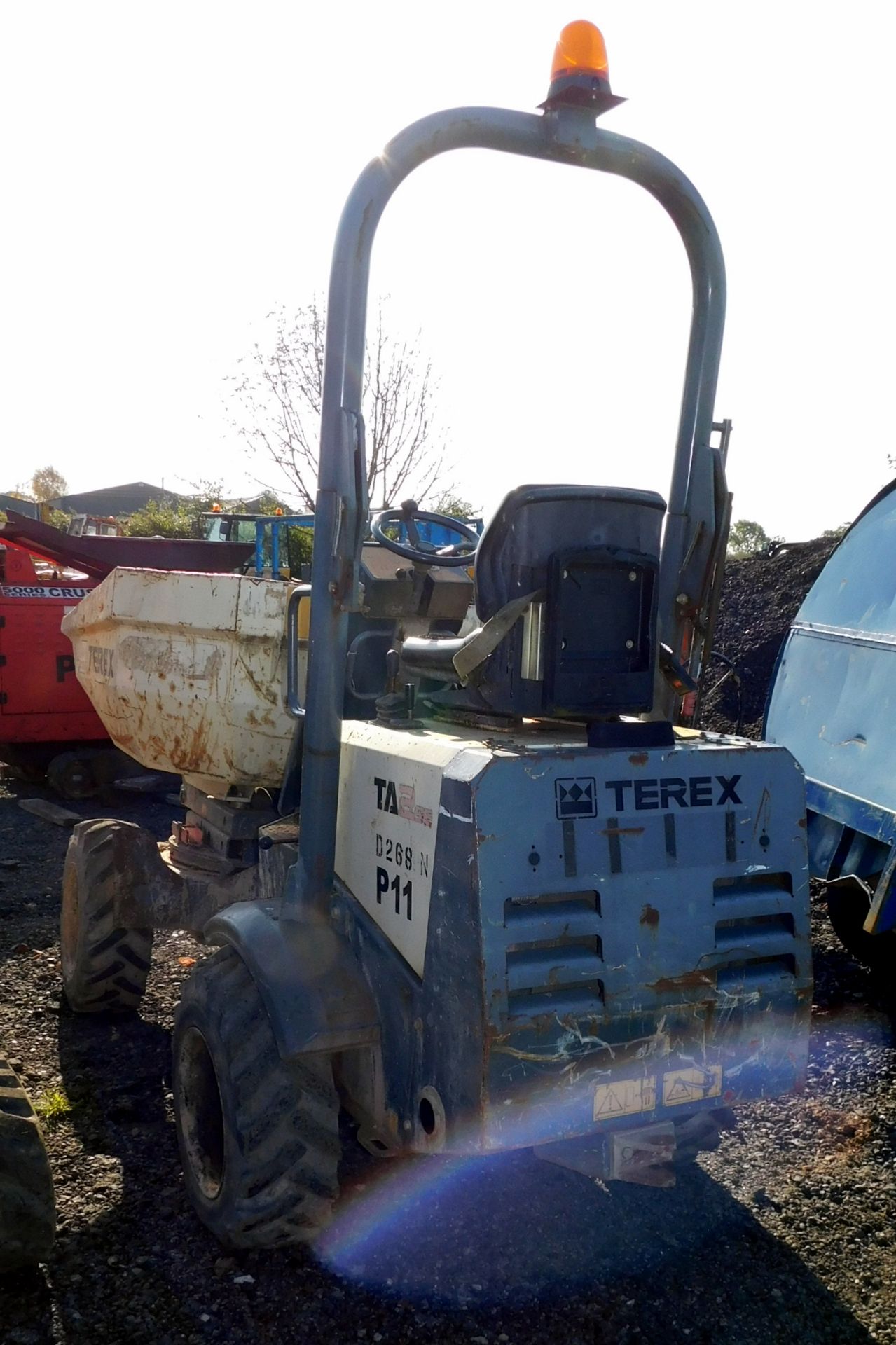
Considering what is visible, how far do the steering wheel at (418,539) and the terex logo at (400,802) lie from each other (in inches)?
31.7

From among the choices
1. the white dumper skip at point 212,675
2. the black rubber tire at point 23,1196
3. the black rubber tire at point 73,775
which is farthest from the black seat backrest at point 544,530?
the black rubber tire at point 73,775

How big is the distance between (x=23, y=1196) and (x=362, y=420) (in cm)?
218

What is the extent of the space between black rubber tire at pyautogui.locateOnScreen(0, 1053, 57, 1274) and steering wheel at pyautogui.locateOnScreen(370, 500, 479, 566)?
1929 mm

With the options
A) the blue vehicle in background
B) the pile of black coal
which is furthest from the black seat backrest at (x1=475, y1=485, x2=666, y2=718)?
the pile of black coal

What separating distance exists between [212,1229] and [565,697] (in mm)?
1742

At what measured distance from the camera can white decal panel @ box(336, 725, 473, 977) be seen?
8.52 feet

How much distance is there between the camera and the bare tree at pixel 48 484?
208 feet

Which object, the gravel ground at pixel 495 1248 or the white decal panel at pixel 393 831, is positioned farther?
the gravel ground at pixel 495 1248

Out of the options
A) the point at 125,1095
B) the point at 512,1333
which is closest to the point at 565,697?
the point at 512,1333

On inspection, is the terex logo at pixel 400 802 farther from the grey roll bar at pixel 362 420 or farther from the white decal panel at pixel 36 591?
the white decal panel at pixel 36 591

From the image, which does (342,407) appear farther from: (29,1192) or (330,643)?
(29,1192)

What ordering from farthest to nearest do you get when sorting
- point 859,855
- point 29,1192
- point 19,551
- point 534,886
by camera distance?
point 19,551, point 859,855, point 29,1192, point 534,886

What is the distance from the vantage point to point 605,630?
261cm

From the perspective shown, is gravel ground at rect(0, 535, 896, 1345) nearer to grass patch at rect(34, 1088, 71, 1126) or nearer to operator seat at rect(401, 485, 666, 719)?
grass patch at rect(34, 1088, 71, 1126)
